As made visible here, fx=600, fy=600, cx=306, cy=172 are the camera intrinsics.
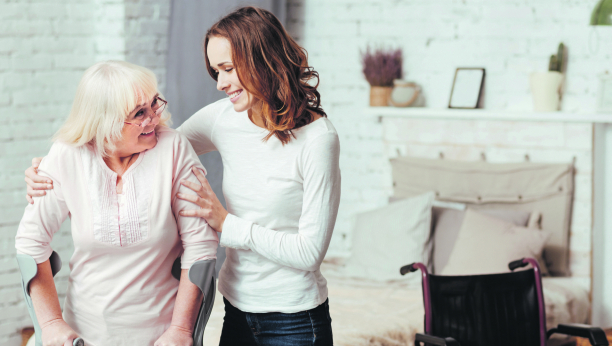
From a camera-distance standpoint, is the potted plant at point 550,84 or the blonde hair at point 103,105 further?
the potted plant at point 550,84

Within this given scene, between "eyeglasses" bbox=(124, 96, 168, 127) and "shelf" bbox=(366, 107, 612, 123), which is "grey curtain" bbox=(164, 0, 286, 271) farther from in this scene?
"eyeglasses" bbox=(124, 96, 168, 127)

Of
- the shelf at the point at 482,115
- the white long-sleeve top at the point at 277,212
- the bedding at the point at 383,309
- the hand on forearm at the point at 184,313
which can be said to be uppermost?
the shelf at the point at 482,115

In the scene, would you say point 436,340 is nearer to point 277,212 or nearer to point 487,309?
point 487,309

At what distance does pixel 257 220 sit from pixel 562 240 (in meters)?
2.23

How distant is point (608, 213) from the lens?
316 centimetres

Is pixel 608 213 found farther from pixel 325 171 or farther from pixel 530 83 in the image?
pixel 325 171

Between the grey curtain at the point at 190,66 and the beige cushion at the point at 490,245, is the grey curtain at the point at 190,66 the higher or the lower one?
the higher one

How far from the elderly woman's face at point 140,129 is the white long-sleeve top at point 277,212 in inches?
7.0

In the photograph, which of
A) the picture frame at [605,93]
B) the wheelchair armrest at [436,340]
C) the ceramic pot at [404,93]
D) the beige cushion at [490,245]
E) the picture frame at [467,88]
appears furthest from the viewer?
the ceramic pot at [404,93]

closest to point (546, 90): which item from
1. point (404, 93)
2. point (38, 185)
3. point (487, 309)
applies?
point (404, 93)

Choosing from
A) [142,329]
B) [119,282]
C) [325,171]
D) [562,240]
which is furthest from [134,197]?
[562,240]

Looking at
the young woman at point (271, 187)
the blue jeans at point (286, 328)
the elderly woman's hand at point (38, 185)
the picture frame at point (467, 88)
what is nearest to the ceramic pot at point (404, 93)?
the picture frame at point (467, 88)

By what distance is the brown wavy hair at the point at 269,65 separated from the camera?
4.16 feet

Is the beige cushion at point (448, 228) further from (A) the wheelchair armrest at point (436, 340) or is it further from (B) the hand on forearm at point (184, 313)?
(B) the hand on forearm at point (184, 313)
